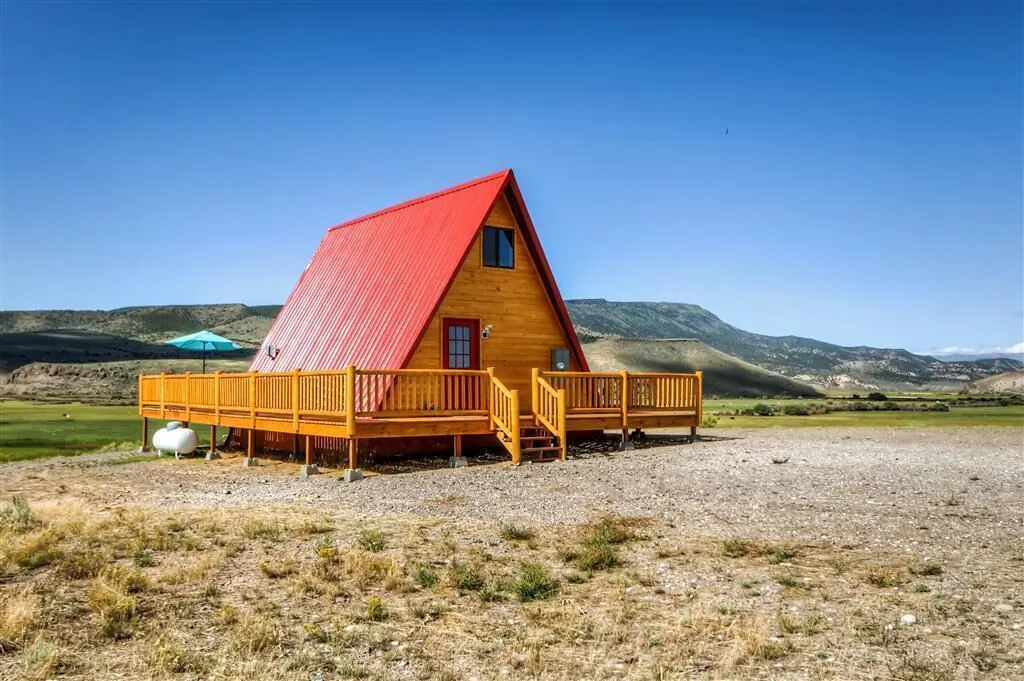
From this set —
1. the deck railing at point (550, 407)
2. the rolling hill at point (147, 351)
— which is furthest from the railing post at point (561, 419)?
the rolling hill at point (147, 351)

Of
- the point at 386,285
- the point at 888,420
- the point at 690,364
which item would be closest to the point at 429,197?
the point at 386,285

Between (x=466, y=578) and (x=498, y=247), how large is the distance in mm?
14066

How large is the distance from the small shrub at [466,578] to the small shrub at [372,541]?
124 cm

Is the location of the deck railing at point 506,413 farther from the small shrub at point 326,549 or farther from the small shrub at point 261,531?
the small shrub at point 326,549

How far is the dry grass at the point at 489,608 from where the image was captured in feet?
19.7

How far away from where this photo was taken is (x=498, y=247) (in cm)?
2142

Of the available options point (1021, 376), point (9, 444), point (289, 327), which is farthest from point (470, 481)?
point (1021, 376)

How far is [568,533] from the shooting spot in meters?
10.5

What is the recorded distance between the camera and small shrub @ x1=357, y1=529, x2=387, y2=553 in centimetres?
947

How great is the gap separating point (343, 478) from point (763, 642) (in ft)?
38.4

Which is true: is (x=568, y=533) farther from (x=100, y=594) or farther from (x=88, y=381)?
(x=88, y=381)

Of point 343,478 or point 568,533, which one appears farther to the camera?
point 343,478

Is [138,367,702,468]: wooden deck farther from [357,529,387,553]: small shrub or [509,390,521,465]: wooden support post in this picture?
[357,529,387,553]: small shrub

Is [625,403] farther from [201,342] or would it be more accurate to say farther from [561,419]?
[201,342]
